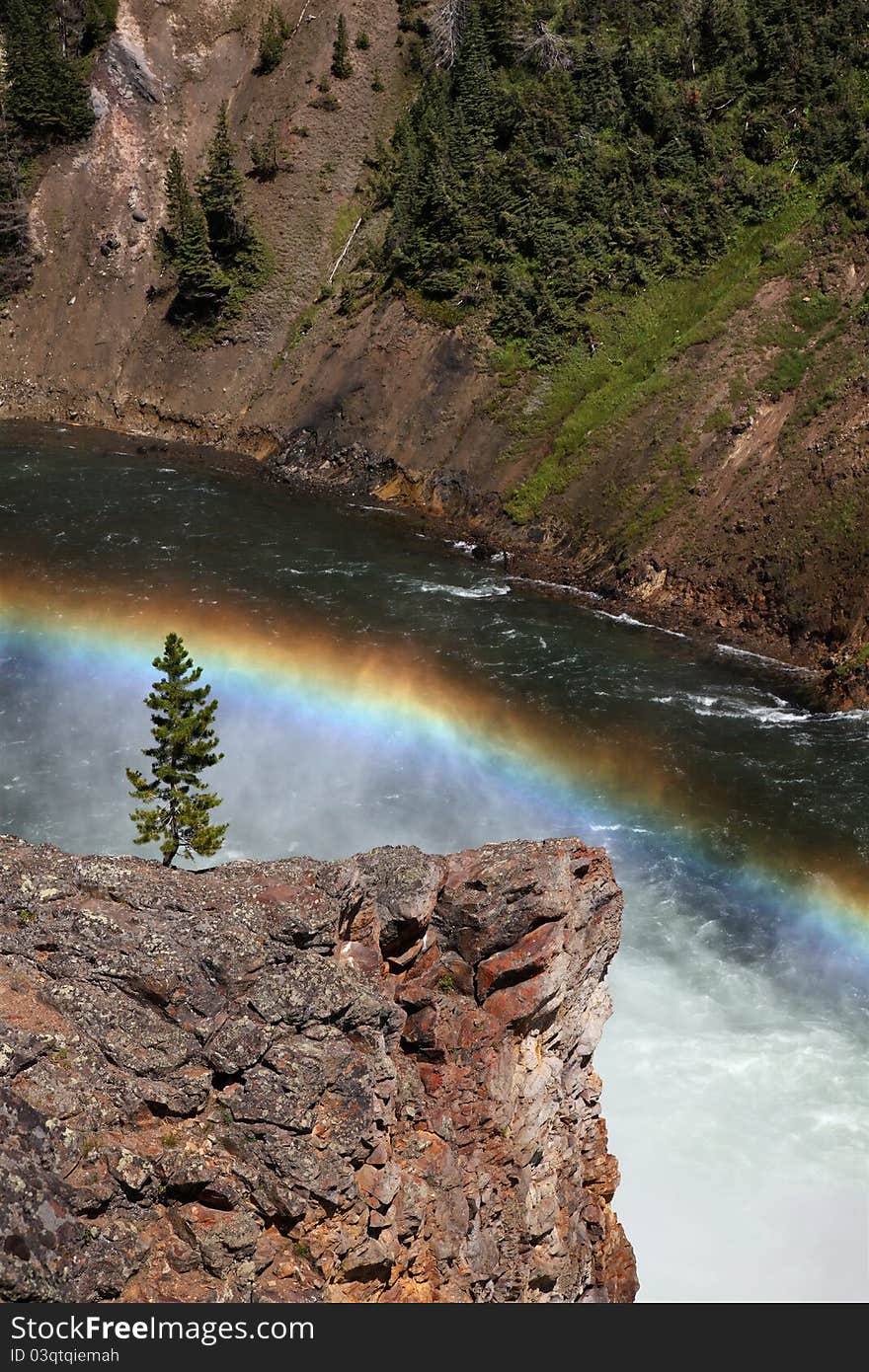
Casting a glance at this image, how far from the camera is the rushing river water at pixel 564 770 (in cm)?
3619

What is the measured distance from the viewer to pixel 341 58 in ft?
344

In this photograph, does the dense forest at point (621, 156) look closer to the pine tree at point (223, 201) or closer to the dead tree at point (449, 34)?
the dead tree at point (449, 34)

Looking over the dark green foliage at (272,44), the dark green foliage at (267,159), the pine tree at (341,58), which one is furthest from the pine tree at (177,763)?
the dark green foliage at (272,44)

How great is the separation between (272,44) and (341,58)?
5647 mm

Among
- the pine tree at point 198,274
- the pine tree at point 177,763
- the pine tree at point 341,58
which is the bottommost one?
the pine tree at point 177,763

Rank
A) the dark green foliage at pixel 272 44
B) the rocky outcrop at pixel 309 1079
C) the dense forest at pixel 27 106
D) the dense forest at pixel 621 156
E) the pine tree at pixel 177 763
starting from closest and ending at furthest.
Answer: the rocky outcrop at pixel 309 1079 < the pine tree at pixel 177 763 < the dense forest at pixel 621 156 < the dense forest at pixel 27 106 < the dark green foliage at pixel 272 44

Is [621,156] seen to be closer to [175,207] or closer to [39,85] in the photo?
[175,207]

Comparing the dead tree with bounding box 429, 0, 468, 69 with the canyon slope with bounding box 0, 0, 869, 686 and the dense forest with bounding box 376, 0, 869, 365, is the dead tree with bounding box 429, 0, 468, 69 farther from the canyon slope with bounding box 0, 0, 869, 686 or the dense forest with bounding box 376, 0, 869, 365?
the dense forest with bounding box 376, 0, 869, 365

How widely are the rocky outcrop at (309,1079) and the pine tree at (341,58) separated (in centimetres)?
9144

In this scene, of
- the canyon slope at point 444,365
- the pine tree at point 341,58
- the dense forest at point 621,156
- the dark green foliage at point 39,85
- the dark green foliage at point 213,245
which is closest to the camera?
the canyon slope at point 444,365

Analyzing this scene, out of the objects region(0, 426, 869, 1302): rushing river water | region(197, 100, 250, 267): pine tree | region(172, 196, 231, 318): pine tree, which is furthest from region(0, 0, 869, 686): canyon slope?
region(0, 426, 869, 1302): rushing river water

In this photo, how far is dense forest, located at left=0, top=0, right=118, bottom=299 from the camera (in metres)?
100

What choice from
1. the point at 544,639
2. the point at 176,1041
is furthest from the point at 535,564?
the point at 176,1041

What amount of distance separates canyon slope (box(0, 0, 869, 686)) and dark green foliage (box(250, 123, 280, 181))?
2.43ft
